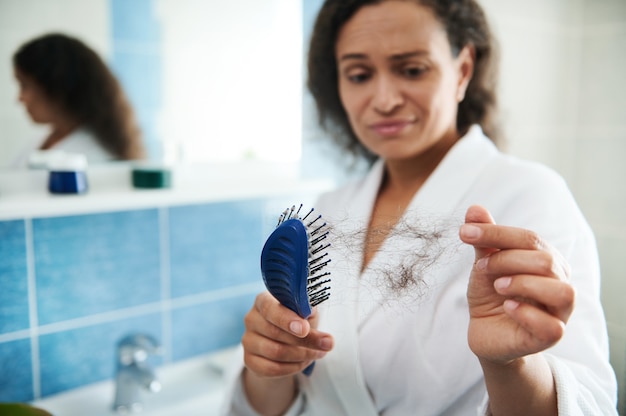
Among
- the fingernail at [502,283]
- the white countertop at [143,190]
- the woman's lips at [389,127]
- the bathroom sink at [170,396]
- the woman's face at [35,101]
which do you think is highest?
the woman's face at [35,101]

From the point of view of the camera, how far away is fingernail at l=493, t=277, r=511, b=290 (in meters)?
0.31

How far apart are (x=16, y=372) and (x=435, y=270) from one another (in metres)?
0.78

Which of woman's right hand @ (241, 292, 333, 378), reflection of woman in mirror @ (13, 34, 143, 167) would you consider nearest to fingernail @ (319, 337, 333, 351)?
woman's right hand @ (241, 292, 333, 378)

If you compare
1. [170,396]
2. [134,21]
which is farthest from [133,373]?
[134,21]

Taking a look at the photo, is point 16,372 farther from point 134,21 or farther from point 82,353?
point 134,21

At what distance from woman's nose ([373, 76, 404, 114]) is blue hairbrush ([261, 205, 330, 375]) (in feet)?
0.62

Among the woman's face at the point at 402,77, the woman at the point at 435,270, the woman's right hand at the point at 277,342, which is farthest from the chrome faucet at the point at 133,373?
the woman's face at the point at 402,77

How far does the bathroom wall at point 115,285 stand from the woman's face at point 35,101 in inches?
Answer: 6.4

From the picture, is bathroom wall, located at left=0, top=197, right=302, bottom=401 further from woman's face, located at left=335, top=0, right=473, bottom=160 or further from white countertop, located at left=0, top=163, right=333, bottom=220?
woman's face, located at left=335, top=0, right=473, bottom=160

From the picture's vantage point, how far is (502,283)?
32 cm

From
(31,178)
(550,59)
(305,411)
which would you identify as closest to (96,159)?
(31,178)

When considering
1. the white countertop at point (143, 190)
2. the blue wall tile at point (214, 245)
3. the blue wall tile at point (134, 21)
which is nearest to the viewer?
the white countertop at point (143, 190)

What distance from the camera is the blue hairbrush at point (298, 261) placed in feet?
1.12

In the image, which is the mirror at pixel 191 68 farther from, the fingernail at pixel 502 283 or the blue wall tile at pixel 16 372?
the fingernail at pixel 502 283
